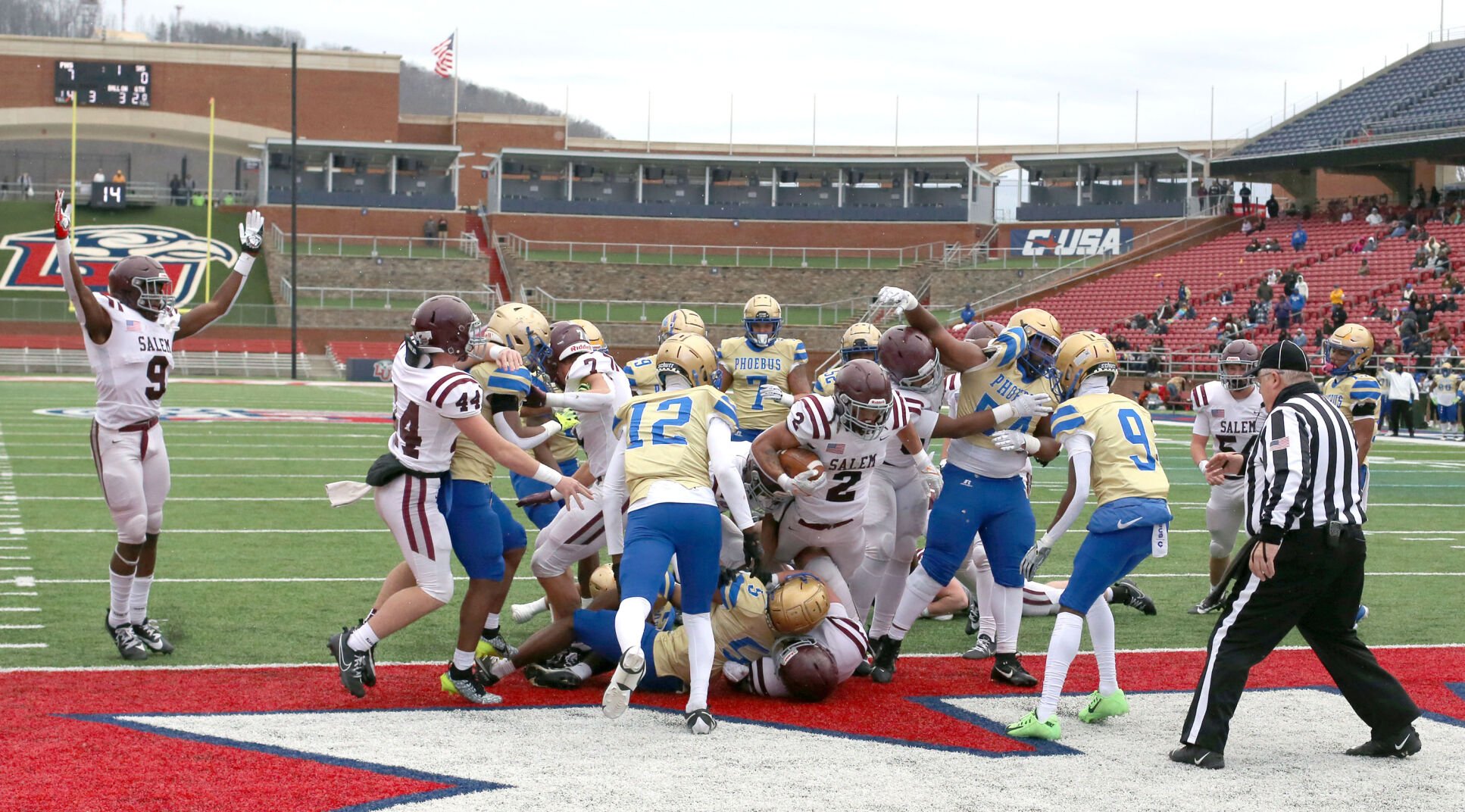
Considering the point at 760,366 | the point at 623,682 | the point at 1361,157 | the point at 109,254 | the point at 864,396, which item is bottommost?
the point at 623,682

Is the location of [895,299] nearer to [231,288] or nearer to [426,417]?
[426,417]

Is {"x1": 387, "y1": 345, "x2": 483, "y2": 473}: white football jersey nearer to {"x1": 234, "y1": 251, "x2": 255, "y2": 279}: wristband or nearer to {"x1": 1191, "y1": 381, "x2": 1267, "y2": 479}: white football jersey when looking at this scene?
{"x1": 234, "y1": 251, "x2": 255, "y2": 279}: wristband

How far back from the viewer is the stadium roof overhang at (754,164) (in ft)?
173

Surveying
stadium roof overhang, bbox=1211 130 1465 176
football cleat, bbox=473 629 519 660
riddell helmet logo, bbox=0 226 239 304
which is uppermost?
stadium roof overhang, bbox=1211 130 1465 176

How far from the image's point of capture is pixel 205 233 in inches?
1953

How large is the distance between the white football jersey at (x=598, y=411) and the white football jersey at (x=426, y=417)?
3.18 ft

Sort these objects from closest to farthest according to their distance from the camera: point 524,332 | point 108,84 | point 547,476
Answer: point 547,476 < point 524,332 < point 108,84

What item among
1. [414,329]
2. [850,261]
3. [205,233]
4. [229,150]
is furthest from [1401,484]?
[229,150]

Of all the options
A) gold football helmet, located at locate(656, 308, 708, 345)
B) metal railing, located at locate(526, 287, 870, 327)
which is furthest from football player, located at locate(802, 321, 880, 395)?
metal railing, located at locate(526, 287, 870, 327)

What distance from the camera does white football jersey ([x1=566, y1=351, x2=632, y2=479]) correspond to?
7.10 meters

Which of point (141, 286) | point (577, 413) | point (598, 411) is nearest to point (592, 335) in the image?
point (577, 413)

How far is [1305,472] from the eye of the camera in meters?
5.55

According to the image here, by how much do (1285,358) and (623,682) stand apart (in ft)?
10.0

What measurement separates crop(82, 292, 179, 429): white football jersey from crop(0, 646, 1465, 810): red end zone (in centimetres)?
133
